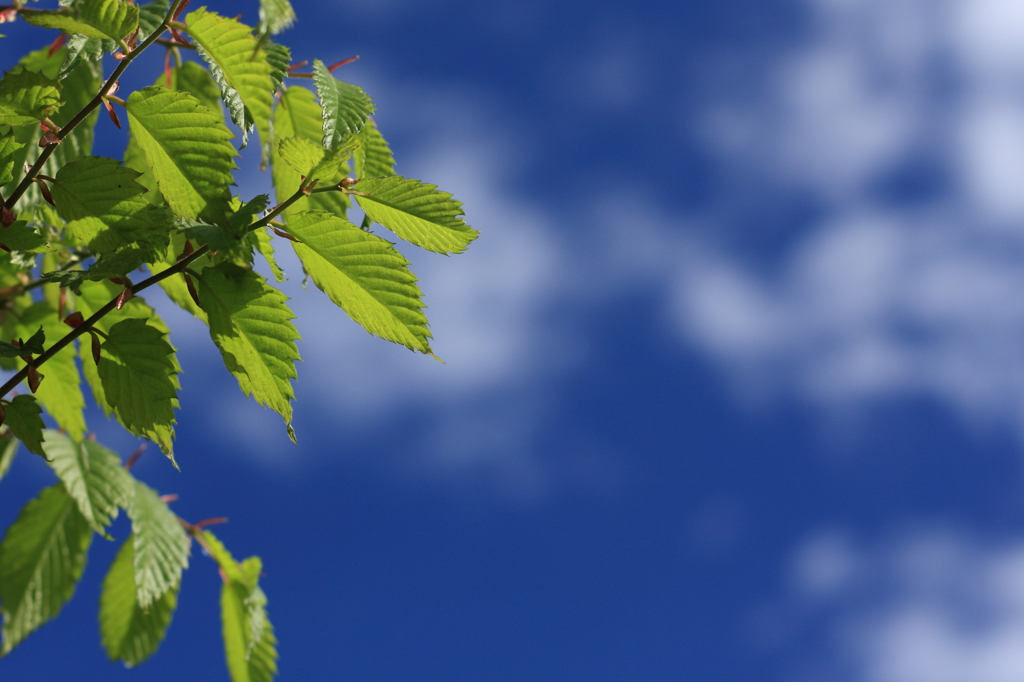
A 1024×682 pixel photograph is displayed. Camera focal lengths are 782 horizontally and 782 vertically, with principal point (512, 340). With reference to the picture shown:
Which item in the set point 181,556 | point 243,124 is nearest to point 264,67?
point 243,124

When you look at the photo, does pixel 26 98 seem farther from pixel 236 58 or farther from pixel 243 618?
pixel 243 618

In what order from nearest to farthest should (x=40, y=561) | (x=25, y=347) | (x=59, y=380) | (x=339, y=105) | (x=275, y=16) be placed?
(x=275, y=16)
(x=25, y=347)
(x=339, y=105)
(x=59, y=380)
(x=40, y=561)

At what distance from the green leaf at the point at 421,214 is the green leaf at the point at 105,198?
0.28 metres

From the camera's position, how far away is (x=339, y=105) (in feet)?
3.62

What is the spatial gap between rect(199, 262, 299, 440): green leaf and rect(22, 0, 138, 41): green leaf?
293mm

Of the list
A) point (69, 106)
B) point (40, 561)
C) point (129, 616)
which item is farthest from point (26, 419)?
point (129, 616)

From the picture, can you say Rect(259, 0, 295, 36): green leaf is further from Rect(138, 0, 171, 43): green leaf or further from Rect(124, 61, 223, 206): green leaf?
Rect(124, 61, 223, 206): green leaf

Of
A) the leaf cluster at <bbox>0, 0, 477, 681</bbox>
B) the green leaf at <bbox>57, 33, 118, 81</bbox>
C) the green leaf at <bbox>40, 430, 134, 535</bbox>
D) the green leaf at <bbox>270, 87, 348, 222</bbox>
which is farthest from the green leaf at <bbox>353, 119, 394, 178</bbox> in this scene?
the green leaf at <bbox>40, 430, 134, 535</bbox>

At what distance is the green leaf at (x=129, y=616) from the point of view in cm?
190

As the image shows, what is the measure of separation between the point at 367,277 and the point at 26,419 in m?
0.45

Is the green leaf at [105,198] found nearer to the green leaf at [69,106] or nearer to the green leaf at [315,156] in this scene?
the green leaf at [315,156]

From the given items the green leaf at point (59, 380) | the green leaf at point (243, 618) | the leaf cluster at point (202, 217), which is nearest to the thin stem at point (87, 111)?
the leaf cluster at point (202, 217)

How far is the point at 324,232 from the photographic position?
3.30ft

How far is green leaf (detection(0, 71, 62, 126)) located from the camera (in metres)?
0.93
